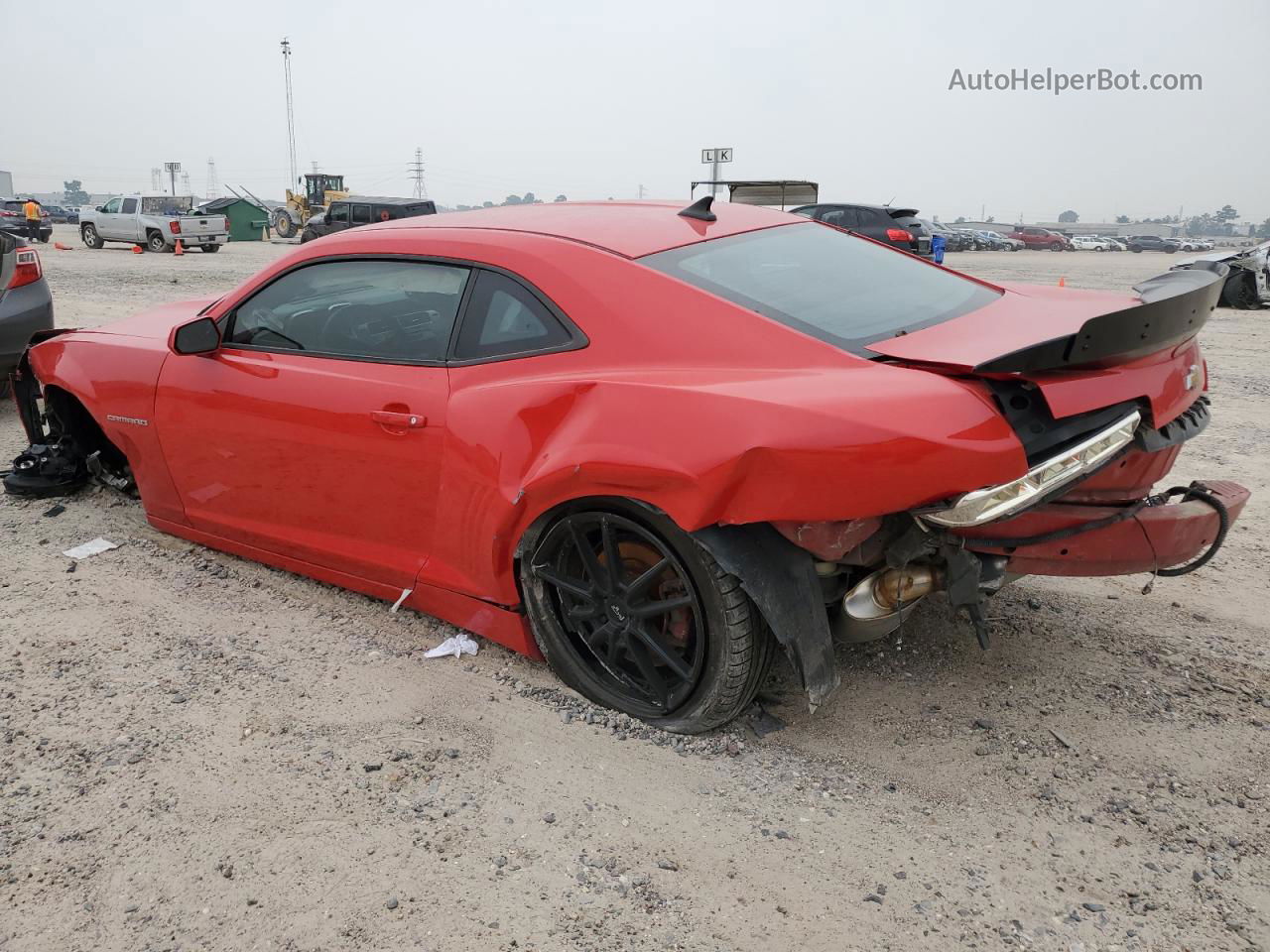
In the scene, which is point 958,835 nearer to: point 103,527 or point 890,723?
point 890,723

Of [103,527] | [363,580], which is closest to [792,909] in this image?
[363,580]

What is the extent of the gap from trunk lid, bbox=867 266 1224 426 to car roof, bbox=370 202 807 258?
81 cm

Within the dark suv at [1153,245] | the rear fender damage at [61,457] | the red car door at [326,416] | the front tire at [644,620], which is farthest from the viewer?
the dark suv at [1153,245]

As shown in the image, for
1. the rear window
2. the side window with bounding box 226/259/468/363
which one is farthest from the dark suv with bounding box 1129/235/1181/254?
the side window with bounding box 226/259/468/363

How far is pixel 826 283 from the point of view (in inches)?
116

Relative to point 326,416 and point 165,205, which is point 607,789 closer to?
point 326,416

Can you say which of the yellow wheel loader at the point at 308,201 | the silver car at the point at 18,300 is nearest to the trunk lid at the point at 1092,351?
the silver car at the point at 18,300

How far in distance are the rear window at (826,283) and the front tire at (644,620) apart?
691 millimetres

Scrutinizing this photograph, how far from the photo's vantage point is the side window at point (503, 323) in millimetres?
2830

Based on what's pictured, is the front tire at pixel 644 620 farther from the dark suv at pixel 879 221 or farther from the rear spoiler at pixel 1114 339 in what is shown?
the dark suv at pixel 879 221

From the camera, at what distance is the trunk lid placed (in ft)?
7.19

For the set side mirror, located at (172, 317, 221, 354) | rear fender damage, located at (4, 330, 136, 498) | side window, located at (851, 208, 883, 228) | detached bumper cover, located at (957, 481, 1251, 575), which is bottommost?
rear fender damage, located at (4, 330, 136, 498)

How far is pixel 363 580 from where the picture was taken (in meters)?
3.41

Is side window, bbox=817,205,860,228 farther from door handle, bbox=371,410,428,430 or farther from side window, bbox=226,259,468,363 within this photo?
door handle, bbox=371,410,428,430
